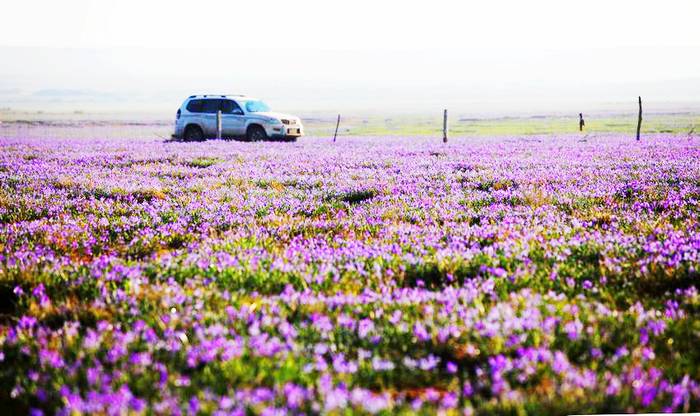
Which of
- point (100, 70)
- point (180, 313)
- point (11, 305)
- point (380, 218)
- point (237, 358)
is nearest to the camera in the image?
point (237, 358)

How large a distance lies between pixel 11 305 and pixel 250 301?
6.46ft

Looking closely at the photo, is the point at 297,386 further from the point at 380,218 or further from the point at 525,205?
the point at 525,205

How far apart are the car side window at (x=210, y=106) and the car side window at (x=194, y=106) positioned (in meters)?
0.22

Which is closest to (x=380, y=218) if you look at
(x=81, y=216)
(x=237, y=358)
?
(x=81, y=216)

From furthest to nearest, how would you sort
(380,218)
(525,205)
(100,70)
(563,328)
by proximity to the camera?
(100,70)
(525,205)
(380,218)
(563,328)

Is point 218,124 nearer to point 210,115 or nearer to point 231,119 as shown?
point 231,119

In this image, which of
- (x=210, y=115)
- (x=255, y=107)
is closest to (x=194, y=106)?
(x=210, y=115)

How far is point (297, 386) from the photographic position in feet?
9.21

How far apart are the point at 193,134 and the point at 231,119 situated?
8.07ft

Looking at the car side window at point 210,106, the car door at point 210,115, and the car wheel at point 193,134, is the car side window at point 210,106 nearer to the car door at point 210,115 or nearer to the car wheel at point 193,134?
the car door at point 210,115

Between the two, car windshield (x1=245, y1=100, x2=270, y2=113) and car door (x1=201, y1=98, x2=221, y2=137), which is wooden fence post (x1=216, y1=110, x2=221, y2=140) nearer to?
car door (x1=201, y1=98, x2=221, y2=137)

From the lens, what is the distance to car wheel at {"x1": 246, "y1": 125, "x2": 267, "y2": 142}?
2898 centimetres

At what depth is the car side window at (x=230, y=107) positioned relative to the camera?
29.3 metres

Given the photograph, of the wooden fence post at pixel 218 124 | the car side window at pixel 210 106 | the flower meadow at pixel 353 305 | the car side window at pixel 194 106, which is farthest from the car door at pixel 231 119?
the flower meadow at pixel 353 305
